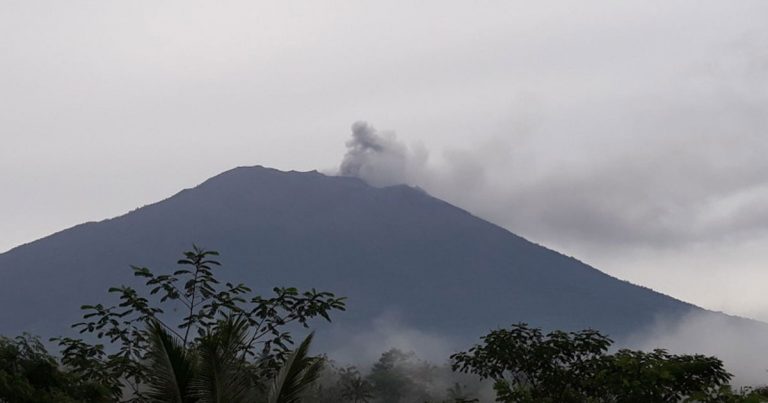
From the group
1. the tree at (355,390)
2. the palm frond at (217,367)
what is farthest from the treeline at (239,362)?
the tree at (355,390)

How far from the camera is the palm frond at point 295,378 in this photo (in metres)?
10.9

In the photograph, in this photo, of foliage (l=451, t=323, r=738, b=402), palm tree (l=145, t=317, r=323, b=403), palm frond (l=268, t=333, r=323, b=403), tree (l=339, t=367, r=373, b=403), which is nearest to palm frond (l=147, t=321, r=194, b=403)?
palm tree (l=145, t=317, r=323, b=403)

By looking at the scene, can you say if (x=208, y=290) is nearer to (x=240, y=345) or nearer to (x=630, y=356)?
(x=240, y=345)

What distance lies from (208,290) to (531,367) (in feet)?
25.1

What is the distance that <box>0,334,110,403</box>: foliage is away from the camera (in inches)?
460

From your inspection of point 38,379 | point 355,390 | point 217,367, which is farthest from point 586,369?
point 355,390

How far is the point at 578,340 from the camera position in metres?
19.0

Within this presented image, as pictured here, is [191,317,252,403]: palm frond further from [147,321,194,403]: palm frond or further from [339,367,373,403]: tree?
[339,367,373,403]: tree

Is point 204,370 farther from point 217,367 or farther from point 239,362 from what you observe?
point 239,362

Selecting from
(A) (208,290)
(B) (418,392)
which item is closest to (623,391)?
(A) (208,290)

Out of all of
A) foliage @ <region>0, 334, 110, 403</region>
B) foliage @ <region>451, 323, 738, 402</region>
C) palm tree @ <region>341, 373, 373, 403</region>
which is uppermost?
palm tree @ <region>341, 373, 373, 403</region>

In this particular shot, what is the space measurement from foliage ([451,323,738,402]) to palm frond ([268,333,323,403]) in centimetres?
458

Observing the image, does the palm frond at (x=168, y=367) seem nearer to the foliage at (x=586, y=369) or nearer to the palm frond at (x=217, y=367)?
the palm frond at (x=217, y=367)

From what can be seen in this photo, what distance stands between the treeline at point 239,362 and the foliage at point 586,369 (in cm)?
2
